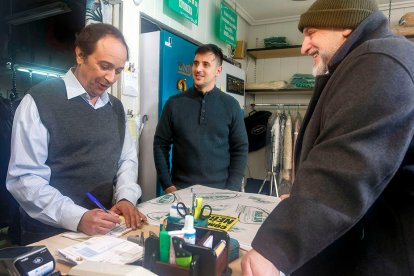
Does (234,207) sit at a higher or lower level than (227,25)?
lower

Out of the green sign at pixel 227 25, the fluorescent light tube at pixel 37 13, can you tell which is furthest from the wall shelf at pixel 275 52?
the fluorescent light tube at pixel 37 13

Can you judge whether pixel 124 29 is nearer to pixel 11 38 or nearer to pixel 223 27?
pixel 11 38

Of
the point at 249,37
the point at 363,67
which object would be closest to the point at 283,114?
the point at 249,37

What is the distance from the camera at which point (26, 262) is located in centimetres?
57

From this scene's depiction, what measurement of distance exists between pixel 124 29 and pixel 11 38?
0.72 m

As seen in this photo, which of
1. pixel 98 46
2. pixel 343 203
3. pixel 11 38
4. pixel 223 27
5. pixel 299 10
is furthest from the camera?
pixel 299 10

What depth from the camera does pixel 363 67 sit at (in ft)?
1.93

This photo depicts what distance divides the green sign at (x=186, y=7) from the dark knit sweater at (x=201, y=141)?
0.84 m

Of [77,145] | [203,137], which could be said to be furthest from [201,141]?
[77,145]

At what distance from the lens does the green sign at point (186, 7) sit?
7.65ft

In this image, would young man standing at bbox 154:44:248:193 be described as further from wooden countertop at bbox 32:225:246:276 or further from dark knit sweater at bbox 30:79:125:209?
wooden countertop at bbox 32:225:246:276

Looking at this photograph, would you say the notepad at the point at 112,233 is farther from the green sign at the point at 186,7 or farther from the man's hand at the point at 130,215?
the green sign at the point at 186,7

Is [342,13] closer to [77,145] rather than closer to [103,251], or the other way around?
[103,251]

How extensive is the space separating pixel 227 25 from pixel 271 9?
34.0 inches
